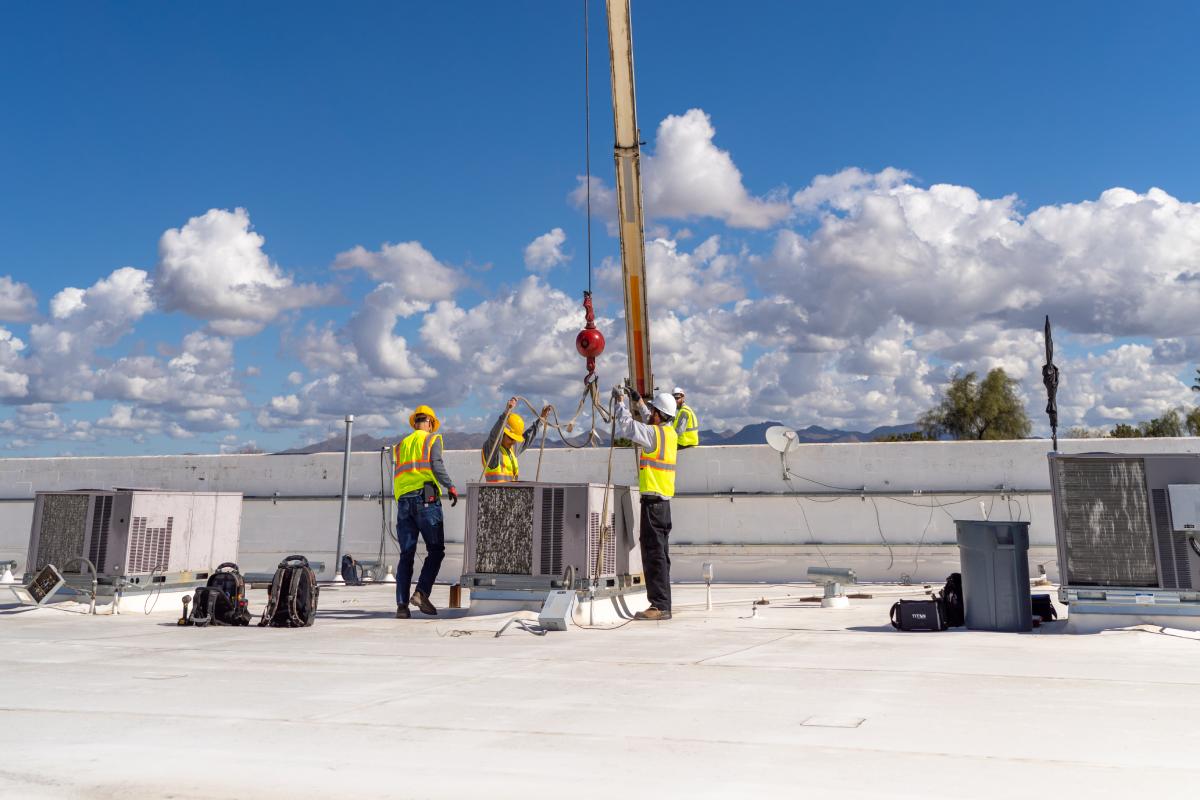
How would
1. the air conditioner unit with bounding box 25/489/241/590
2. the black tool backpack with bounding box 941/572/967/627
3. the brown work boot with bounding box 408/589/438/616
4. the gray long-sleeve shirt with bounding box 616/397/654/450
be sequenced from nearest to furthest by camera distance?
the black tool backpack with bounding box 941/572/967/627 < the gray long-sleeve shirt with bounding box 616/397/654/450 < the brown work boot with bounding box 408/589/438/616 < the air conditioner unit with bounding box 25/489/241/590

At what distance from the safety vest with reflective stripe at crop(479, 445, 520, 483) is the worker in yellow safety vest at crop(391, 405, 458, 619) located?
91cm

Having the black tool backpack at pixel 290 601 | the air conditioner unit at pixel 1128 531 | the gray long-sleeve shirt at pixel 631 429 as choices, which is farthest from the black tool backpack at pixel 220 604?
the air conditioner unit at pixel 1128 531

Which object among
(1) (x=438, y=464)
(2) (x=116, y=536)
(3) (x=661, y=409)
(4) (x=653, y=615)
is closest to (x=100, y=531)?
(2) (x=116, y=536)

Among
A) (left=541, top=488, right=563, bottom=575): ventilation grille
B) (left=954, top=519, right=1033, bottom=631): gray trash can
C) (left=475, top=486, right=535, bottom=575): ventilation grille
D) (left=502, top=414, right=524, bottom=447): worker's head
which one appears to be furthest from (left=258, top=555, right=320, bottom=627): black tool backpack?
(left=954, top=519, right=1033, bottom=631): gray trash can

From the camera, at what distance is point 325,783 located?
327 centimetres

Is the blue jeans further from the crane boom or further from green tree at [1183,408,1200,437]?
green tree at [1183,408,1200,437]

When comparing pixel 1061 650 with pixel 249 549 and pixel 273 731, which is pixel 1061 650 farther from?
pixel 249 549

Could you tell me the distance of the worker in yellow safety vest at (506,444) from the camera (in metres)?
11.1

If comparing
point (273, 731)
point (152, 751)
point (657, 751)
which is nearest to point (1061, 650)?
point (657, 751)

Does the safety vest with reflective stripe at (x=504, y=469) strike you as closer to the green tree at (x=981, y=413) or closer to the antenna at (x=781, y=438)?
the antenna at (x=781, y=438)

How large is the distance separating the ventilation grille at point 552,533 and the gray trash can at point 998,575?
3.79 m

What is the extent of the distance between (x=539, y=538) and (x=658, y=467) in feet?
4.60

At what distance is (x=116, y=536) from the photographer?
10555mm

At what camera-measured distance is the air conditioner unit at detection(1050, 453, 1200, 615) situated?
796 centimetres
